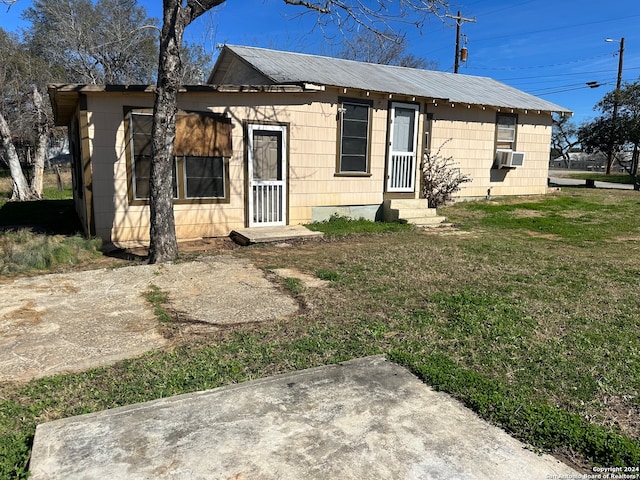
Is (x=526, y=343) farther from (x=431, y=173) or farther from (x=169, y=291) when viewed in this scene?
(x=431, y=173)

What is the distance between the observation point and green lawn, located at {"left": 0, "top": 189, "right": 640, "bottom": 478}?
2.56 m

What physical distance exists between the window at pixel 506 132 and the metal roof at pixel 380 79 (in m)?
0.41

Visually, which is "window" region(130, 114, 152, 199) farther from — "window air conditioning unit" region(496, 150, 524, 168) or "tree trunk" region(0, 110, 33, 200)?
"window air conditioning unit" region(496, 150, 524, 168)

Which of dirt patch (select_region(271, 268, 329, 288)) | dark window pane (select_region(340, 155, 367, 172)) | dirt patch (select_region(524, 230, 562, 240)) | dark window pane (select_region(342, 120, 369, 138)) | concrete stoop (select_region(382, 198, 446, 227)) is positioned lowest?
dirt patch (select_region(271, 268, 329, 288))

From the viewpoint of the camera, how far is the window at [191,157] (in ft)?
24.3

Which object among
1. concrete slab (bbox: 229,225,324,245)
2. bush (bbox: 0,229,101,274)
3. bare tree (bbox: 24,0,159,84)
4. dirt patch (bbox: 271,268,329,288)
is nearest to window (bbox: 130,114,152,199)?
bush (bbox: 0,229,101,274)

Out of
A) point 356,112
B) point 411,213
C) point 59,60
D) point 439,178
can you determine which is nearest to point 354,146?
point 356,112

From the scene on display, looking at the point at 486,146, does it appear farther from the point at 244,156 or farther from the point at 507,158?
the point at 244,156

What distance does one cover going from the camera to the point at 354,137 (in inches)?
381

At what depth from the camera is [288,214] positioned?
9133mm

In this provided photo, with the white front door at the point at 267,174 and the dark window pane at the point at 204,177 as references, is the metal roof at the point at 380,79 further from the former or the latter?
the dark window pane at the point at 204,177

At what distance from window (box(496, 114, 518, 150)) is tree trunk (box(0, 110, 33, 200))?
591 inches

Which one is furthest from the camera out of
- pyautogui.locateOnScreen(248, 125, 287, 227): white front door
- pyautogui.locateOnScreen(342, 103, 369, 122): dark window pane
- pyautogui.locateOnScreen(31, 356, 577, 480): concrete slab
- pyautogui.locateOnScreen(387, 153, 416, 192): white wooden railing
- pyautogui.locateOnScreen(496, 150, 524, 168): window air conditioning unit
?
pyautogui.locateOnScreen(496, 150, 524, 168): window air conditioning unit

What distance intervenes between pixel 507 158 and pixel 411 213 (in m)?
5.22
